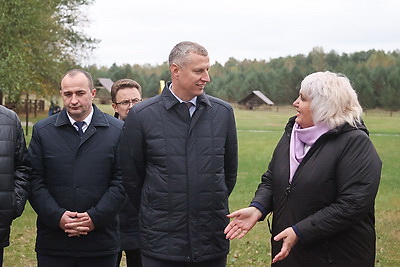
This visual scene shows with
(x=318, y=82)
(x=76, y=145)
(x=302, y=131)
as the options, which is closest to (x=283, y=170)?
(x=302, y=131)

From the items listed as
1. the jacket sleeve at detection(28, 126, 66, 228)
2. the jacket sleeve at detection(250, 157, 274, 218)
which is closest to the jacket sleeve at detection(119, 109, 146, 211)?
the jacket sleeve at detection(28, 126, 66, 228)

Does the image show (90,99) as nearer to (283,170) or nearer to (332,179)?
(283,170)

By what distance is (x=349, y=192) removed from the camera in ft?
11.9

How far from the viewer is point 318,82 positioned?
12.4 ft

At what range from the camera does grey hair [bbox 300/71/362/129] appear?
372cm

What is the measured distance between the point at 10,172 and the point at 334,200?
7.36ft

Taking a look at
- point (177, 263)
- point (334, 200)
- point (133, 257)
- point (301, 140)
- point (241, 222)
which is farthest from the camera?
point (133, 257)

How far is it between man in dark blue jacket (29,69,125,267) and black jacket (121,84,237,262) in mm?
383

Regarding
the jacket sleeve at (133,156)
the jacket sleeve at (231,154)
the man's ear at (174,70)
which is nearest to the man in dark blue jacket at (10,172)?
the jacket sleeve at (133,156)

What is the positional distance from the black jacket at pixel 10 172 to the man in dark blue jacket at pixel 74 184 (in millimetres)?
183

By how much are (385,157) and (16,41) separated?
635 inches

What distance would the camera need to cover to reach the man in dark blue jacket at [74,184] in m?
4.51

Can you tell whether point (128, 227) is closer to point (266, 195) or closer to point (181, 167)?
point (181, 167)

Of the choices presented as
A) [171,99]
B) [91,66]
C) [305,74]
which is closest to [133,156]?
[171,99]
